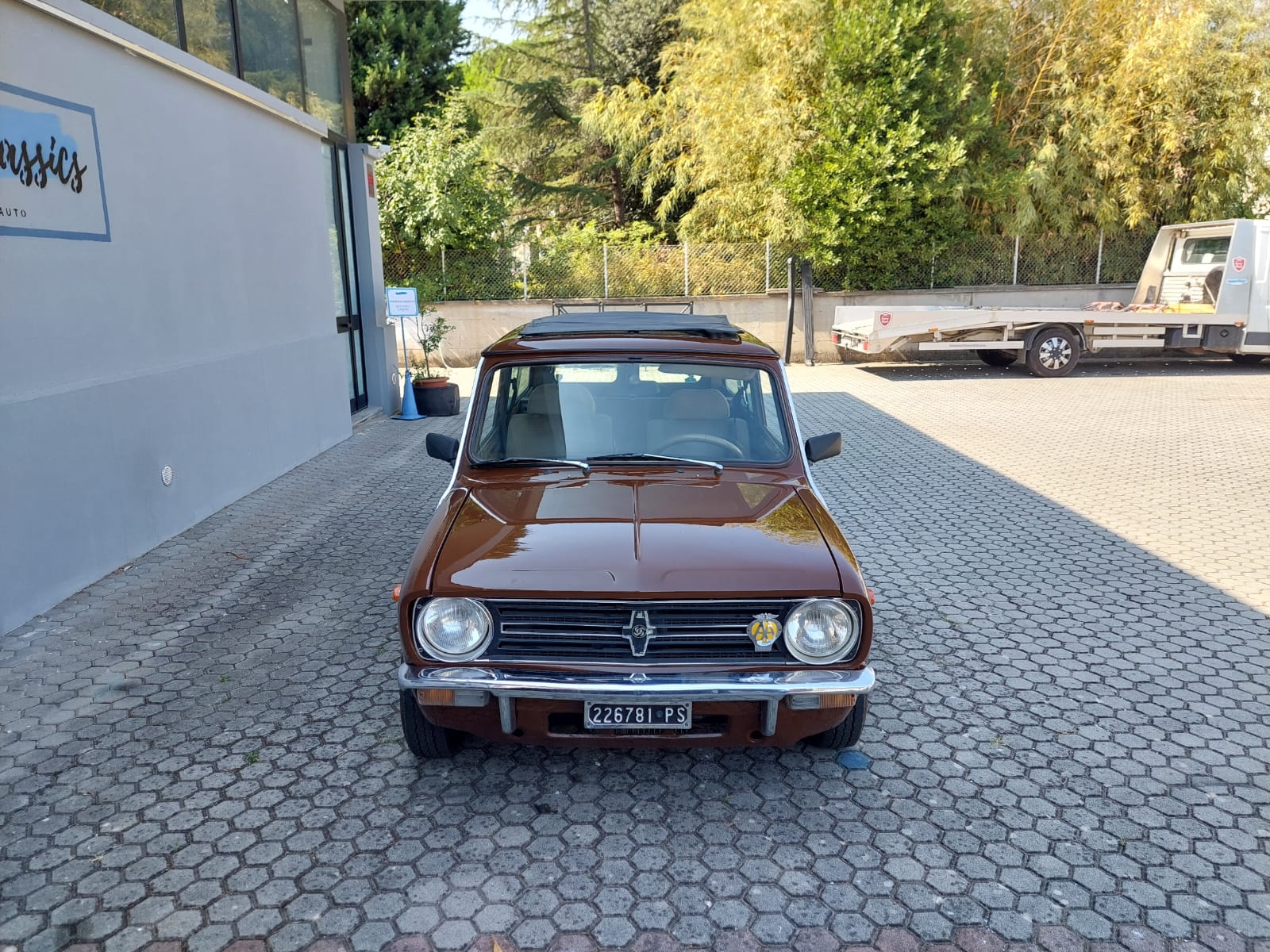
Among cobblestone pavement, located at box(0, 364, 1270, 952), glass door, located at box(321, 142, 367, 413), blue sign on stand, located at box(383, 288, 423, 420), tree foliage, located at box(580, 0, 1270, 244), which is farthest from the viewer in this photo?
tree foliage, located at box(580, 0, 1270, 244)

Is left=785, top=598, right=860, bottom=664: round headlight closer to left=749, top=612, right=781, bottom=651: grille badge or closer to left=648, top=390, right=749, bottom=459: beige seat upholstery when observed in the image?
left=749, top=612, right=781, bottom=651: grille badge

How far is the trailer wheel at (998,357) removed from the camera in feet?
Answer: 57.0

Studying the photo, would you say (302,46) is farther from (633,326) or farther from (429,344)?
(633,326)

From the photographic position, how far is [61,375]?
602 cm

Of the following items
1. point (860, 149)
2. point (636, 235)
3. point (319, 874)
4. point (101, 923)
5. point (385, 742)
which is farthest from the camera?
point (636, 235)

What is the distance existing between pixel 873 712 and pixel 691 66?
19.3 meters

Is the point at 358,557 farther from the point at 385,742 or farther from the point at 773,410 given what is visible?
the point at 773,410

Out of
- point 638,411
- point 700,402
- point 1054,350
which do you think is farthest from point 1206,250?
point 638,411

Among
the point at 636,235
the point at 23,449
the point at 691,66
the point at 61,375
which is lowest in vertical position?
the point at 23,449

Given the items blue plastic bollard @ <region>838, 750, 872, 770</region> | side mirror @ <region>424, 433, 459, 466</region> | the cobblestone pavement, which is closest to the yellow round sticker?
the cobblestone pavement

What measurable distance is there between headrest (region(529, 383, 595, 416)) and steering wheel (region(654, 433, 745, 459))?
427mm

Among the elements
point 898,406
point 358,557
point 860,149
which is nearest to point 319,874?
point 358,557

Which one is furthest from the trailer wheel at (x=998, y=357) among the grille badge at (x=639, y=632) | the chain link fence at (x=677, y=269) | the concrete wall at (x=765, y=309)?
the grille badge at (x=639, y=632)

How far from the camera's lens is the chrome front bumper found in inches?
128
